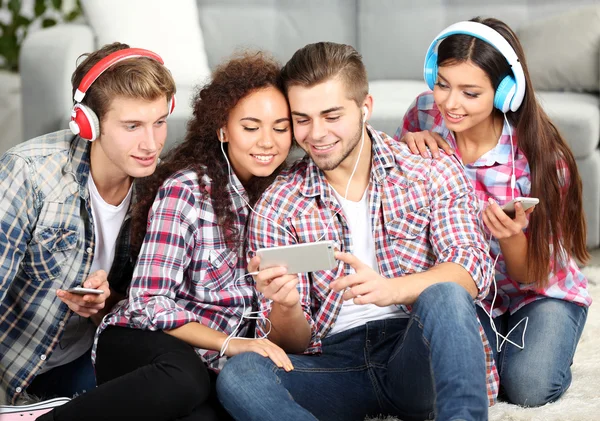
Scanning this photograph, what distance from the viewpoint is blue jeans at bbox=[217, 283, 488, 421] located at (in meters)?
1.48

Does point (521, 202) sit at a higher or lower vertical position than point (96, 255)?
higher

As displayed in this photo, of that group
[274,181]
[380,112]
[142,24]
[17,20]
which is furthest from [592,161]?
[17,20]

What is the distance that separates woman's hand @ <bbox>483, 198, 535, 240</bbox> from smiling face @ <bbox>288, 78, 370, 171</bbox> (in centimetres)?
34

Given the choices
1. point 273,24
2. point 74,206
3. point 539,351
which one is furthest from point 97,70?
point 273,24

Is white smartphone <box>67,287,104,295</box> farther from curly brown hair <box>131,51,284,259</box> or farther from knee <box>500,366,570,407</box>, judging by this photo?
knee <box>500,366,570,407</box>

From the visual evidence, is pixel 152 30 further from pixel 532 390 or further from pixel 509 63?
pixel 532 390

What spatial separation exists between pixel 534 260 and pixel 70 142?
1127 mm

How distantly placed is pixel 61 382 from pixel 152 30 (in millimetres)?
1506

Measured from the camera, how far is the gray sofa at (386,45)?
2.71m

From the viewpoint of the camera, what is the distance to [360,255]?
186 cm

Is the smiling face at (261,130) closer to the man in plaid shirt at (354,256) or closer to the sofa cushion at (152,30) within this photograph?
the man in plaid shirt at (354,256)

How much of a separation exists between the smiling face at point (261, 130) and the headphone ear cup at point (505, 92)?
50cm

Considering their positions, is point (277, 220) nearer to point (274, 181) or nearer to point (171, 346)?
point (274, 181)

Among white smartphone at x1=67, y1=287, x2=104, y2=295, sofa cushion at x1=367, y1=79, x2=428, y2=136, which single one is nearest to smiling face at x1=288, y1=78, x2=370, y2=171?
white smartphone at x1=67, y1=287, x2=104, y2=295
